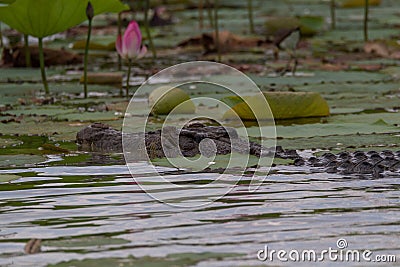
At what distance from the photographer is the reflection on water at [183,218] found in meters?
3.30

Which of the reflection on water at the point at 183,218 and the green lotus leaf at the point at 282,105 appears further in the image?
the green lotus leaf at the point at 282,105

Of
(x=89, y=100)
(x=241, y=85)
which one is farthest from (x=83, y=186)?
(x=241, y=85)

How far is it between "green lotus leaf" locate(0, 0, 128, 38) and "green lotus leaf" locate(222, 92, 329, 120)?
1212 mm

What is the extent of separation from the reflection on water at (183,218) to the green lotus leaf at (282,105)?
1564 mm

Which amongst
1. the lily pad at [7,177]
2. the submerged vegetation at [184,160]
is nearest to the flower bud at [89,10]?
the submerged vegetation at [184,160]

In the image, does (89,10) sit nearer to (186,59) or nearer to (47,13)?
(47,13)

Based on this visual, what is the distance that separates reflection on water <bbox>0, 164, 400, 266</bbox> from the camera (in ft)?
10.8

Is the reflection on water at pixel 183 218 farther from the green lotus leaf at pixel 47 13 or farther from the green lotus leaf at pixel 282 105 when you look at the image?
the green lotus leaf at pixel 47 13

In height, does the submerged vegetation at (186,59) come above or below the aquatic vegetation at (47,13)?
below

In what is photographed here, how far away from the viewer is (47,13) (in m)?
6.89

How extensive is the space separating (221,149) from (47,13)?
232 centimetres

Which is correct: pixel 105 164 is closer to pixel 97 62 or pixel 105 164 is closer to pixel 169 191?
pixel 169 191

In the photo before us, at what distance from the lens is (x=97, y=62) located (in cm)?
977

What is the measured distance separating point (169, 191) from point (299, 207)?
0.61 meters
